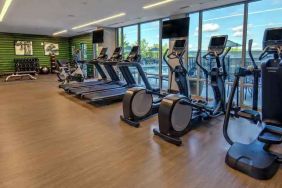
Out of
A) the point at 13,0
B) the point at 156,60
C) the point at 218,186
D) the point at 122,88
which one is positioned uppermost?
the point at 13,0

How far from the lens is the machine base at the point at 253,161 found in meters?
2.44

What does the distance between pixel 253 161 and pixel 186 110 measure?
144 cm

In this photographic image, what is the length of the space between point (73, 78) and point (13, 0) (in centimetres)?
415

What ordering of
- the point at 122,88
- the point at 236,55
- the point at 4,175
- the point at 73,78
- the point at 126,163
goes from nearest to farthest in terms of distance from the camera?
the point at 4,175 < the point at 126,163 < the point at 236,55 < the point at 122,88 < the point at 73,78

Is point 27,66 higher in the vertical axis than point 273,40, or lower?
lower

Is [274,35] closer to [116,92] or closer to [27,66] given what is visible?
[116,92]

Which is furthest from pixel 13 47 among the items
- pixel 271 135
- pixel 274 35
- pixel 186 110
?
pixel 271 135

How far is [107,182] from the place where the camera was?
2379 mm

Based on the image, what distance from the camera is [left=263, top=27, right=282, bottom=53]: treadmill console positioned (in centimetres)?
330

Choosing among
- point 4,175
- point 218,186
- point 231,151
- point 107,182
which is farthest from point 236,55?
point 4,175

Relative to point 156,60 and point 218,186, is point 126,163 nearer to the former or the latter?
point 218,186

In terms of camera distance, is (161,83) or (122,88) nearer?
(122,88)

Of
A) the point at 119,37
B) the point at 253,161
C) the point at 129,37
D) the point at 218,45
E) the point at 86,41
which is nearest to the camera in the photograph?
the point at 253,161

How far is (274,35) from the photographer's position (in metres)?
3.43
